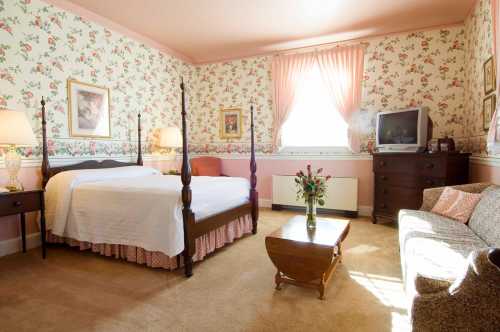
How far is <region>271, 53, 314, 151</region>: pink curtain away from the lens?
195 inches

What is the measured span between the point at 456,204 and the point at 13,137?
13.5ft

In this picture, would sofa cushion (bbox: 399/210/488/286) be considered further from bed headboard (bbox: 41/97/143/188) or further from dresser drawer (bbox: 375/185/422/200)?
bed headboard (bbox: 41/97/143/188)

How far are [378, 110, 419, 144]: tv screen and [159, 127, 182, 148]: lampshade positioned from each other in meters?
3.13

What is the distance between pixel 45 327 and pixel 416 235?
2609 mm

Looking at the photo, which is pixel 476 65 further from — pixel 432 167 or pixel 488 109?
pixel 432 167

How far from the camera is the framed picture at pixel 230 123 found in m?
5.55

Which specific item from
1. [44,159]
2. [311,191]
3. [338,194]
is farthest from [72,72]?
[338,194]

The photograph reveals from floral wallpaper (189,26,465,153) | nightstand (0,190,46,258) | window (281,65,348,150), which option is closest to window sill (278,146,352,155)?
window (281,65,348,150)

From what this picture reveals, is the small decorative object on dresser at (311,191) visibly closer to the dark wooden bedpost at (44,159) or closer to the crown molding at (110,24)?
the dark wooden bedpost at (44,159)

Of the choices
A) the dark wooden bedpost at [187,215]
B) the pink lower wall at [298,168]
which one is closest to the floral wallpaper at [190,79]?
the pink lower wall at [298,168]

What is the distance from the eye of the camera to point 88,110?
12.8 feet

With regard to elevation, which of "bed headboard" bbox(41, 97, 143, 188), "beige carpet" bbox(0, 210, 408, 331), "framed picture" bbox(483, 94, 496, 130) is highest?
"framed picture" bbox(483, 94, 496, 130)

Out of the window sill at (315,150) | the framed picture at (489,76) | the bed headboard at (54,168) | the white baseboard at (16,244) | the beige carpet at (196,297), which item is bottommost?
the beige carpet at (196,297)

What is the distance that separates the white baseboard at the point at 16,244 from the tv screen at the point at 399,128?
4.56 m
